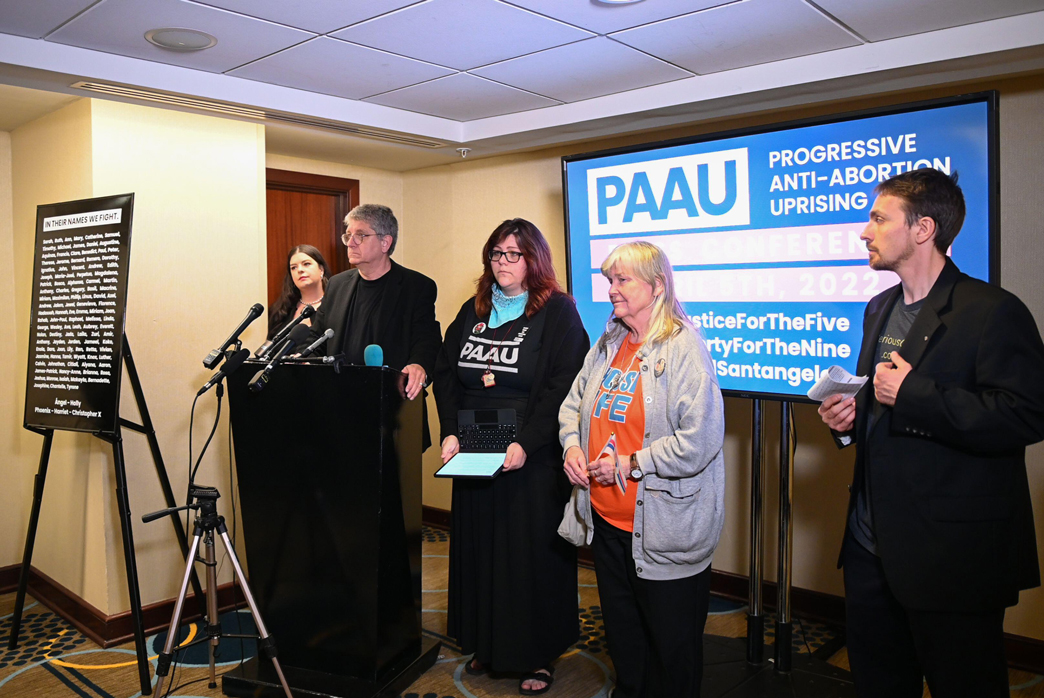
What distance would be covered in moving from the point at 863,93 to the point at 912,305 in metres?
1.47

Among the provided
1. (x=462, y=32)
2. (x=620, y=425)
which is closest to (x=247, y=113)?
(x=462, y=32)

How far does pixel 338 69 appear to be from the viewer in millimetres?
3148

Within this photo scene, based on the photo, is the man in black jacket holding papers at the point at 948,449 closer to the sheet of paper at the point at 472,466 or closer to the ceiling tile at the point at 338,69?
the sheet of paper at the point at 472,466

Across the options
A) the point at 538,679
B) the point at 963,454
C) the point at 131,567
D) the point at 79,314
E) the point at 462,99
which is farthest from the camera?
the point at 462,99

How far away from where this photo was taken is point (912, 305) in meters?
2.10

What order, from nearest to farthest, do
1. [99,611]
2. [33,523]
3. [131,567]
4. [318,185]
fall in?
[131,567]
[33,523]
[99,611]
[318,185]

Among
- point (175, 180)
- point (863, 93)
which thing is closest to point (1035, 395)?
point (863, 93)

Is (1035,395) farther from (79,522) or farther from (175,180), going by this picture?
(79,522)

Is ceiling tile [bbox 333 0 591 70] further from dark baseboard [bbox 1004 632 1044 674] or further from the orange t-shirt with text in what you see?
dark baseboard [bbox 1004 632 1044 674]

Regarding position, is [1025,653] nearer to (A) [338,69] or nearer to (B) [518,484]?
(B) [518,484]

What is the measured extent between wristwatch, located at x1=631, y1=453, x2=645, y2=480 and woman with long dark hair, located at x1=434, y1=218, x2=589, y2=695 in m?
0.56

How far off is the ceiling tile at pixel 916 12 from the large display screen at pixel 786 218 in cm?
28

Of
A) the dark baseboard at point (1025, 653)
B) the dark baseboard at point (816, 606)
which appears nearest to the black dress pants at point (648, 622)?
the dark baseboard at point (816, 606)

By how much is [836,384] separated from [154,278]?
2.90 metres
